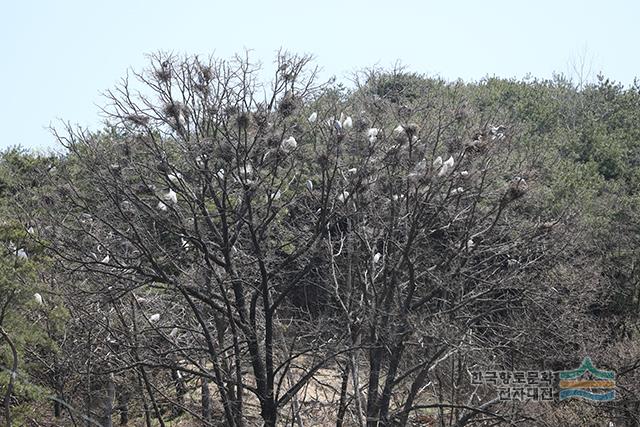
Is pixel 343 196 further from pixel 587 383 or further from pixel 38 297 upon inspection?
pixel 587 383

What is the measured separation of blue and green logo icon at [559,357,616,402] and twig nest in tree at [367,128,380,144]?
735 cm

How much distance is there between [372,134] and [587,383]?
8223 mm

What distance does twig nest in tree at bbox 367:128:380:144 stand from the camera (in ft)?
38.8

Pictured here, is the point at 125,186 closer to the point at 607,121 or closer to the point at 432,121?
the point at 432,121

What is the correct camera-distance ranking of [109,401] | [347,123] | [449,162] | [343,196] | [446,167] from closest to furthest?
[449,162]
[446,167]
[347,123]
[343,196]
[109,401]

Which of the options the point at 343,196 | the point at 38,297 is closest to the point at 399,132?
the point at 343,196

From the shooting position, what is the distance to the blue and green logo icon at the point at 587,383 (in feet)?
54.2

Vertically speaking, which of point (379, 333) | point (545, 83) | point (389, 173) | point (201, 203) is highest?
point (545, 83)

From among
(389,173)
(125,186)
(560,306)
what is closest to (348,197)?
(389,173)

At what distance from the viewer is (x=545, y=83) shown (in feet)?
147

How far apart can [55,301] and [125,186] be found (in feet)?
10.8

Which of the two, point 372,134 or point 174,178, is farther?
point 174,178

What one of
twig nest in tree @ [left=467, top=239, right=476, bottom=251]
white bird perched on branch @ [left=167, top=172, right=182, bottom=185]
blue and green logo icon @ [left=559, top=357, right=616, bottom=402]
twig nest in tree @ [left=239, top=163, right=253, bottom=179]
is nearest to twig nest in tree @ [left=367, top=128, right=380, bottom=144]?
twig nest in tree @ [left=239, top=163, right=253, bottom=179]

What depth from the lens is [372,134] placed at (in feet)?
39.0
